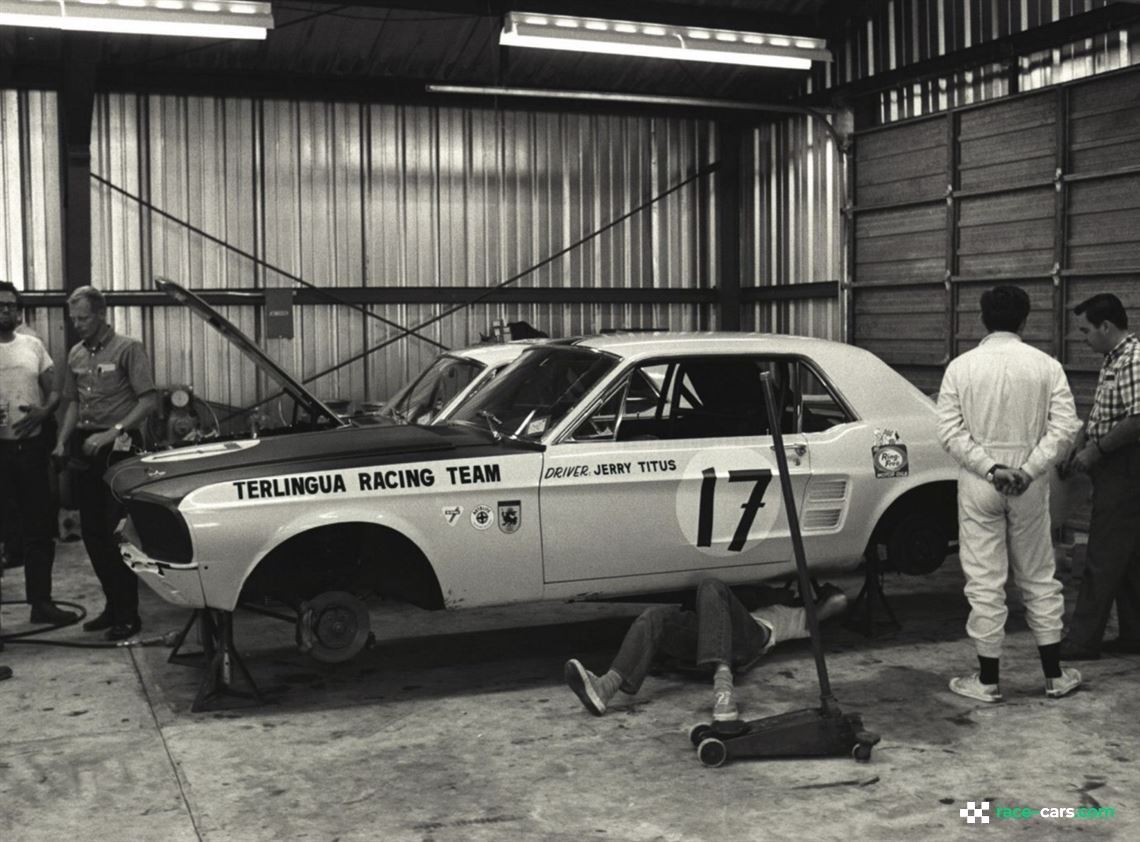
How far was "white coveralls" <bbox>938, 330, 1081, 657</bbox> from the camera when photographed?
206 inches

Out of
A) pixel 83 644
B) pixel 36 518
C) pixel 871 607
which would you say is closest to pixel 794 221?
pixel 871 607

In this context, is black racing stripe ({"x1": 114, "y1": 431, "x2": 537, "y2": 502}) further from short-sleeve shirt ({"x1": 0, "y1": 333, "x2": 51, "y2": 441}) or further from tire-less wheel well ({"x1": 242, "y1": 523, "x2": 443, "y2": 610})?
short-sleeve shirt ({"x1": 0, "y1": 333, "x2": 51, "y2": 441})

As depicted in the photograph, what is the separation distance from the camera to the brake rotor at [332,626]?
5266 mm

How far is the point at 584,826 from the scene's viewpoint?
13.5 feet

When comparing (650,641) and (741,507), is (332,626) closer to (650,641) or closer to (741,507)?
(650,641)

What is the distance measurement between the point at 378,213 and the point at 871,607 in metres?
9.20

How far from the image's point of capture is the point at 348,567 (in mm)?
5555

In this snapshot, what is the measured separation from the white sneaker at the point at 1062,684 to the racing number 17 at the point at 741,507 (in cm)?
149

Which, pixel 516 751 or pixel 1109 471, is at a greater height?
pixel 1109 471

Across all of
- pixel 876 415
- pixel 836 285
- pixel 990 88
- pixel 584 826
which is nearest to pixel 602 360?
pixel 876 415

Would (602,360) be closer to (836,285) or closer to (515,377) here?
(515,377)

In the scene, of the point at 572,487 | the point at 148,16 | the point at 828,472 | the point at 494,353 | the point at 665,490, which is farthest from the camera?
the point at 148,16

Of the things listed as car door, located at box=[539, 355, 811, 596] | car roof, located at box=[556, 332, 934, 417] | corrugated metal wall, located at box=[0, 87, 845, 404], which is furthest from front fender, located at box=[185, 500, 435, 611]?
corrugated metal wall, located at box=[0, 87, 845, 404]

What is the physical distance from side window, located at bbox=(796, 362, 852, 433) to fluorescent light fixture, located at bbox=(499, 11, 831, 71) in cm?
511
